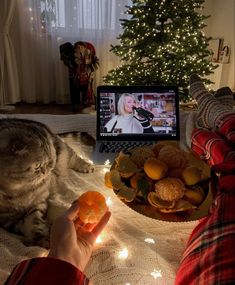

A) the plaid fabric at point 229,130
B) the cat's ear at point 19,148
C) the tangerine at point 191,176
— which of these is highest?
the plaid fabric at point 229,130

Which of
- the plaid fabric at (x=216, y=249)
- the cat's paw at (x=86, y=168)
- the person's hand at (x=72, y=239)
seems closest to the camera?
the plaid fabric at (x=216, y=249)

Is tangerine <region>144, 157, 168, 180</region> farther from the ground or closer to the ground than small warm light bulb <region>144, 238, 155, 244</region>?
farther from the ground

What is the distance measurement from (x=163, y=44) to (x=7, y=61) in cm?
173

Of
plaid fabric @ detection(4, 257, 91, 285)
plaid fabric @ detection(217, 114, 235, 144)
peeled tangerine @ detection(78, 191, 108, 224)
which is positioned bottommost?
peeled tangerine @ detection(78, 191, 108, 224)

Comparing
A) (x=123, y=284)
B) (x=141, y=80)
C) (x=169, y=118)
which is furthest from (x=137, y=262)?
(x=141, y=80)

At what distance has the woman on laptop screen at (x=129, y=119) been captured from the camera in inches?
50.9

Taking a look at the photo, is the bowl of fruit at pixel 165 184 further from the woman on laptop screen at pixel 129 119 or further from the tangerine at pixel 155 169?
the woman on laptop screen at pixel 129 119

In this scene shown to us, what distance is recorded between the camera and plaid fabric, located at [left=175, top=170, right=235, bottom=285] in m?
0.37

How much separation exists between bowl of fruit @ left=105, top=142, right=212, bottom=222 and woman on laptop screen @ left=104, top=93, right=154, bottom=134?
19.7 inches

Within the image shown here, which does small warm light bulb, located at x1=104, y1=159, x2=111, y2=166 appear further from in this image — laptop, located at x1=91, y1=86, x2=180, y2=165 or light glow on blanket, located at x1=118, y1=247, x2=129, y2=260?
light glow on blanket, located at x1=118, y1=247, x2=129, y2=260

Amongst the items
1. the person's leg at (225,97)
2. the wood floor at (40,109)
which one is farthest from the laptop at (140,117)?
the wood floor at (40,109)

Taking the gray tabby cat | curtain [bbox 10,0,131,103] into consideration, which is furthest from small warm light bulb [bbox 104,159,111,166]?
curtain [bbox 10,0,131,103]

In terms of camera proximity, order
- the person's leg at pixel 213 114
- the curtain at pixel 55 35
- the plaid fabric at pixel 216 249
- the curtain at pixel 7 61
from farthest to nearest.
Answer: the curtain at pixel 55 35 → the curtain at pixel 7 61 → the person's leg at pixel 213 114 → the plaid fabric at pixel 216 249

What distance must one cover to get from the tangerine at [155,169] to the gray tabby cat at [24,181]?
326 mm
